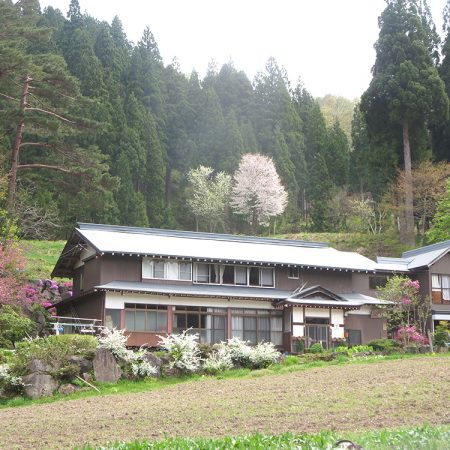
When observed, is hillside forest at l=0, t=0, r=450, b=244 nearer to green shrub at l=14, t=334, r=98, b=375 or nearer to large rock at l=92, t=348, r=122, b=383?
green shrub at l=14, t=334, r=98, b=375

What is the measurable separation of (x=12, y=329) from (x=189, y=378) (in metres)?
7.78

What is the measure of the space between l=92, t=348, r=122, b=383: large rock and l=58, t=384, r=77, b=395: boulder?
1028 millimetres

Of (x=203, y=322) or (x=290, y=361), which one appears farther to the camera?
(x=203, y=322)

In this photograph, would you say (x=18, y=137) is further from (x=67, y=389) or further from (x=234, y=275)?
(x=67, y=389)

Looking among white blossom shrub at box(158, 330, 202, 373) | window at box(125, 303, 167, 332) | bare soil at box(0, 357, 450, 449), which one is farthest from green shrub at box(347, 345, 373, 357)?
window at box(125, 303, 167, 332)

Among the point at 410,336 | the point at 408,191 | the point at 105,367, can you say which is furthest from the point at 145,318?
the point at 408,191

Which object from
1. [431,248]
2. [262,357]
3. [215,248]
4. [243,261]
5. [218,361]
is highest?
[431,248]

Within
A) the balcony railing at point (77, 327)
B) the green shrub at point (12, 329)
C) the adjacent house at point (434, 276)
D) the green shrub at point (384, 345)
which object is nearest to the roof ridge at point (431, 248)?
the adjacent house at point (434, 276)

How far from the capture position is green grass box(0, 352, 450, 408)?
20.3 m

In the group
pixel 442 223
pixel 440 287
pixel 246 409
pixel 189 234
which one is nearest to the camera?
pixel 246 409

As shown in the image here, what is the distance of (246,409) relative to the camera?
16.1 m

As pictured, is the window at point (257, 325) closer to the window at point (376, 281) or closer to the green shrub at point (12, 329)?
the window at point (376, 281)

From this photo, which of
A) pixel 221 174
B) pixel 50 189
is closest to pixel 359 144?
pixel 221 174

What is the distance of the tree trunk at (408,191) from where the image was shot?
47.2 m
